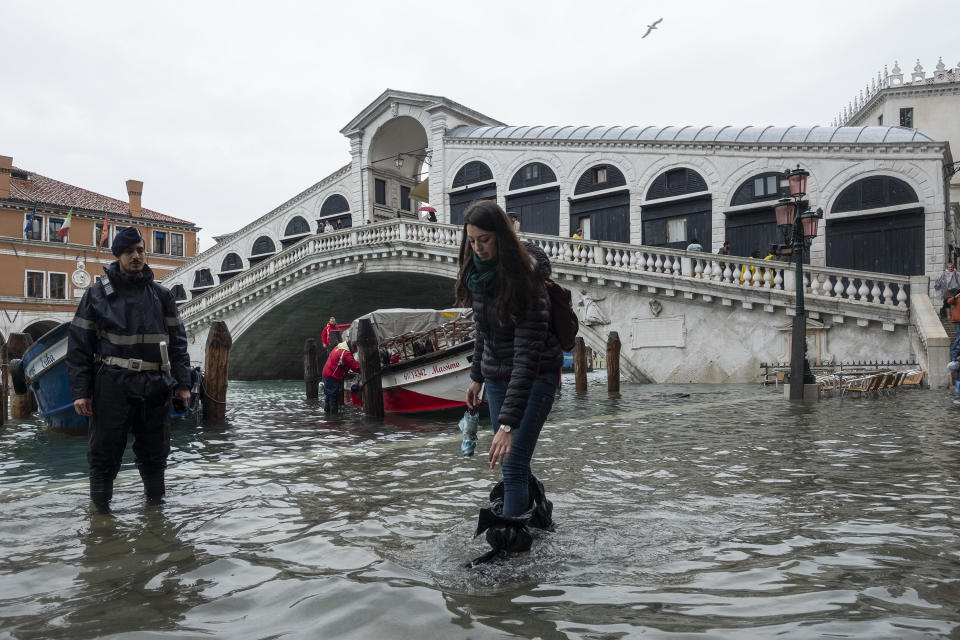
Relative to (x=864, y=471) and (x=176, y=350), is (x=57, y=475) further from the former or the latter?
(x=864, y=471)

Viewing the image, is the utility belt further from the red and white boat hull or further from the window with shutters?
the window with shutters

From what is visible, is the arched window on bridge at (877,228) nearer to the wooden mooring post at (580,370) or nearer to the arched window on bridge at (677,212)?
the arched window on bridge at (677,212)

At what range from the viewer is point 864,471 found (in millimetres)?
4910

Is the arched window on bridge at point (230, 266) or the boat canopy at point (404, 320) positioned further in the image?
the arched window on bridge at point (230, 266)

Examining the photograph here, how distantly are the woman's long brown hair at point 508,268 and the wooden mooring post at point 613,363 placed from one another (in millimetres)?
11533

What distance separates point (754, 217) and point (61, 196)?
36277mm

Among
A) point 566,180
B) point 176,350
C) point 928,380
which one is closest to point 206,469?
point 176,350

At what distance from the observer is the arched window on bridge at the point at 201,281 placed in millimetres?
34750

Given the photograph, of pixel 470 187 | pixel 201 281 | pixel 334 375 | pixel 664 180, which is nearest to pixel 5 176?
pixel 201 281

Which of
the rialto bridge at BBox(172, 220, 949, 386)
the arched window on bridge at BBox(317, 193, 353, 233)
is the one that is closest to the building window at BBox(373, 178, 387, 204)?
the arched window on bridge at BBox(317, 193, 353, 233)

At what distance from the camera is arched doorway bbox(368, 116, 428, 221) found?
29.5m

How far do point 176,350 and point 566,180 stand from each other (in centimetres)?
1969

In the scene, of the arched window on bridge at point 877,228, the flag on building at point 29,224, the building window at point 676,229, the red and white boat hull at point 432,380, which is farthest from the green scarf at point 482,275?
the flag on building at point 29,224

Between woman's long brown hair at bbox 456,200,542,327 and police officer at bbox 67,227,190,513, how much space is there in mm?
2188
